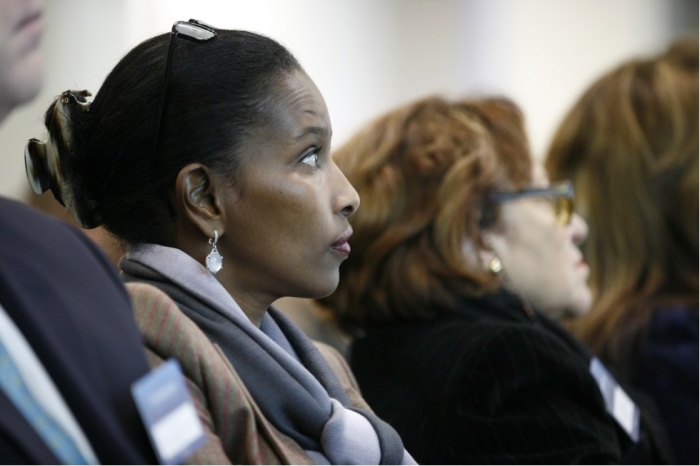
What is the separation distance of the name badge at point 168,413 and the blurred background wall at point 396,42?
0.58 metres

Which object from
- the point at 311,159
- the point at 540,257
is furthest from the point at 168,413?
the point at 540,257

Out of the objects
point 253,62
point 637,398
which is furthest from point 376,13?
point 253,62

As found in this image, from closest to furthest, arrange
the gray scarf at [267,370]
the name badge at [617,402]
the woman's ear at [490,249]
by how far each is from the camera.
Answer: the gray scarf at [267,370] → the name badge at [617,402] → the woman's ear at [490,249]

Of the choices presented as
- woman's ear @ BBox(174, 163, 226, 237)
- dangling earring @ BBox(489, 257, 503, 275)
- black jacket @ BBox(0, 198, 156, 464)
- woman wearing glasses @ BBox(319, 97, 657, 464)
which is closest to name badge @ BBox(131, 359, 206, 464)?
black jacket @ BBox(0, 198, 156, 464)

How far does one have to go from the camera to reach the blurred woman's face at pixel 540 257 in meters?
2.82

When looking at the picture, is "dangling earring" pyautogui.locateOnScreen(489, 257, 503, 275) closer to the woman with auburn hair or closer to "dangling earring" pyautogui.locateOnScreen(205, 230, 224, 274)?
the woman with auburn hair

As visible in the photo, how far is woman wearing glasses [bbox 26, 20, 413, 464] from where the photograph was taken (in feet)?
4.94

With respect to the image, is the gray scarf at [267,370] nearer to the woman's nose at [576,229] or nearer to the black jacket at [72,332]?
the black jacket at [72,332]

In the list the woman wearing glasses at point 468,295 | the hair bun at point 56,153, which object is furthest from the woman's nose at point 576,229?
the hair bun at point 56,153

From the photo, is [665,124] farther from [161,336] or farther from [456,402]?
A: [161,336]

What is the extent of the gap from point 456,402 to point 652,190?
4.82ft

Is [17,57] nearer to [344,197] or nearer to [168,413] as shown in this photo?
[168,413]

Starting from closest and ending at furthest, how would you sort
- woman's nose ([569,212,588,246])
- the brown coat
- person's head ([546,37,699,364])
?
the brown coat, woman's nose ([569,212,588,246]), person's head ([546,37,699,364])

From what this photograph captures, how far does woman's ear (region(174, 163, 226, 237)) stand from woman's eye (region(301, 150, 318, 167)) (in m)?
0.13
